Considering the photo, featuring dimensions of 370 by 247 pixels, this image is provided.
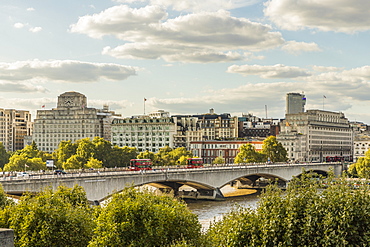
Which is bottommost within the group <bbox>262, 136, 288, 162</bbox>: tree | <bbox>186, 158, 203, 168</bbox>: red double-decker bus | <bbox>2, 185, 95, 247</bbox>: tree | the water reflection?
the water reflection

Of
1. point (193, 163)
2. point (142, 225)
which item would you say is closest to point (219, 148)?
point (193, 163)

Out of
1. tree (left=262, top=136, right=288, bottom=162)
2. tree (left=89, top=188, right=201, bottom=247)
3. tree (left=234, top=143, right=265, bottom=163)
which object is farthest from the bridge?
tree (left=89, top=188, right=201, bottom=247)

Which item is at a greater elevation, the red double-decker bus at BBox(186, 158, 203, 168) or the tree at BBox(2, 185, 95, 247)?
the red double-decker bus at BBox(186, 158, 203, 168)

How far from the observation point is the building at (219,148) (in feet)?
608

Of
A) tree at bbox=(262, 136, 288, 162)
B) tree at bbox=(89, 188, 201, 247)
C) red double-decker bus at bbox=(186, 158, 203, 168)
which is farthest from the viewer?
tree at bbox=(262, 136, 288, 162)

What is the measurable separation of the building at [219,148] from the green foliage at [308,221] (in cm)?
14878

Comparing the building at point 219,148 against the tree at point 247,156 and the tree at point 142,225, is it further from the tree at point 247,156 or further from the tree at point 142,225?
the tree at point 142,225

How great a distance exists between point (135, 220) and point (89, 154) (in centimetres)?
10911

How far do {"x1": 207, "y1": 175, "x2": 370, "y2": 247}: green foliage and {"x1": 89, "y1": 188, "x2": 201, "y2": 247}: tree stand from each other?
8.78 feet

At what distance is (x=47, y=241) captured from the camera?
38281mm

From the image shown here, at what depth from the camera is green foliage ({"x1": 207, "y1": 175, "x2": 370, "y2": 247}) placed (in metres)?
31.6

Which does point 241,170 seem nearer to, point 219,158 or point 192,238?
point 219,158

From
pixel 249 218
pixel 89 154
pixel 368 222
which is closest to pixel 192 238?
pixel 249 218

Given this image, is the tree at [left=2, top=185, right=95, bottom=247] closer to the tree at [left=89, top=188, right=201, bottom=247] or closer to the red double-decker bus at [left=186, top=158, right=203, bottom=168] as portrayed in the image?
the tree at [left=89, top=188, right=201, bottom=247]
